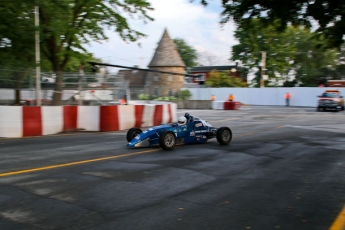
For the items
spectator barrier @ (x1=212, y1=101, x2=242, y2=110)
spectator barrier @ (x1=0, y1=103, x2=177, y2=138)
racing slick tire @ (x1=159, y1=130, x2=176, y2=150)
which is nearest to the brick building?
spectator barrier @ (x1=212, y1=101, x2=242, y2=110)

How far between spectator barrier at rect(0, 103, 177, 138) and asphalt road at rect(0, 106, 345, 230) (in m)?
3.01

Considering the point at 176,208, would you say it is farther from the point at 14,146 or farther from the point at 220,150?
the point at 14,146

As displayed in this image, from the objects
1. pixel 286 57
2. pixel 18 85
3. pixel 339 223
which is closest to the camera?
pixel 339 223

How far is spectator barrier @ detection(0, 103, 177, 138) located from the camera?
13.5 metres

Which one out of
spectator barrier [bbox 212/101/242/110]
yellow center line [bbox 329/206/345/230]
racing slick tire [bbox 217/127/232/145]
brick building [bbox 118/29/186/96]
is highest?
brick building [bbox 118/29/186/96]

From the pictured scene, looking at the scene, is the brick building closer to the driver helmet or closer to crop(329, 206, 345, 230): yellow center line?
the driver helmet

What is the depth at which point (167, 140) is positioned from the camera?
417 inches

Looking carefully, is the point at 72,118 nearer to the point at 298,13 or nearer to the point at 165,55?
the point at 298,13

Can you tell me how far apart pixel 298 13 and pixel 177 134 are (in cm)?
641

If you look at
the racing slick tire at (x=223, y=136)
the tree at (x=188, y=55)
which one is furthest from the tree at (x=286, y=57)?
the racing slick tire at (x=223, y=136)

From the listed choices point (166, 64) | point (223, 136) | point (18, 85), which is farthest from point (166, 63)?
point (223, 136)

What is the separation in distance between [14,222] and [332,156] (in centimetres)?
810

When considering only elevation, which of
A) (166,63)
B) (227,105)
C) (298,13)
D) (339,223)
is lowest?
(339,223)

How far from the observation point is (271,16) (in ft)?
45.5
